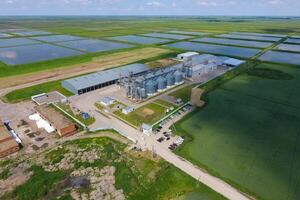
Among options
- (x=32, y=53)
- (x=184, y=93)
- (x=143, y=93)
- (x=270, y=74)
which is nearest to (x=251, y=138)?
(x=184, y=93)

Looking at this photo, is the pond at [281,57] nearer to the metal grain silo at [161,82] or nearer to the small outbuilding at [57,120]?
the metal grain silo at [161,82]

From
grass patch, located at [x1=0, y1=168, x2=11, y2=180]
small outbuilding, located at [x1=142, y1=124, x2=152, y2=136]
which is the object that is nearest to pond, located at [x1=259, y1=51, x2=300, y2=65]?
small outbuilding, located at [x1=142, y1=124, x2=152, y2=136]

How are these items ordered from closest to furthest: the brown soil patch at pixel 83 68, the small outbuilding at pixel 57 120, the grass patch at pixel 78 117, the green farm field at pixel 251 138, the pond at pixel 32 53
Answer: the green farm field at pixel 251 138
the small outbuilding at pixel 57 120
the grass patch at pixel 78 117
the brown soil patch at pixel 83 68
the pond at pixel 32 53

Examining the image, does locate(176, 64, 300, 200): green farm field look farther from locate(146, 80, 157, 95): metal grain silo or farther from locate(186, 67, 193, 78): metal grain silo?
locate(146, 80, 157, 95): metal grain silo

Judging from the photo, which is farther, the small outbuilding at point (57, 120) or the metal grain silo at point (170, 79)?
the metal grain silo at point (170, 79)

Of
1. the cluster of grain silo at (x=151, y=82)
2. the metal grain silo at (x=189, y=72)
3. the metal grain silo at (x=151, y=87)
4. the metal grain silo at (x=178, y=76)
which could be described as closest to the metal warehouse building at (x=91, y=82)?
the cluster of grain silo at (x=151, y=82)

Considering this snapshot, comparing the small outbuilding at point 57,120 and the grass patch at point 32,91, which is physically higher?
the small outbuilding at point 57,120

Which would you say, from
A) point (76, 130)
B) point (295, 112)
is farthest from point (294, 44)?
point (76, 130)

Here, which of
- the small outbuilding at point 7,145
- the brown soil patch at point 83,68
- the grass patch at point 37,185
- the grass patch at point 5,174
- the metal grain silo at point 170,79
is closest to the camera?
the grass patch at point 37,185
